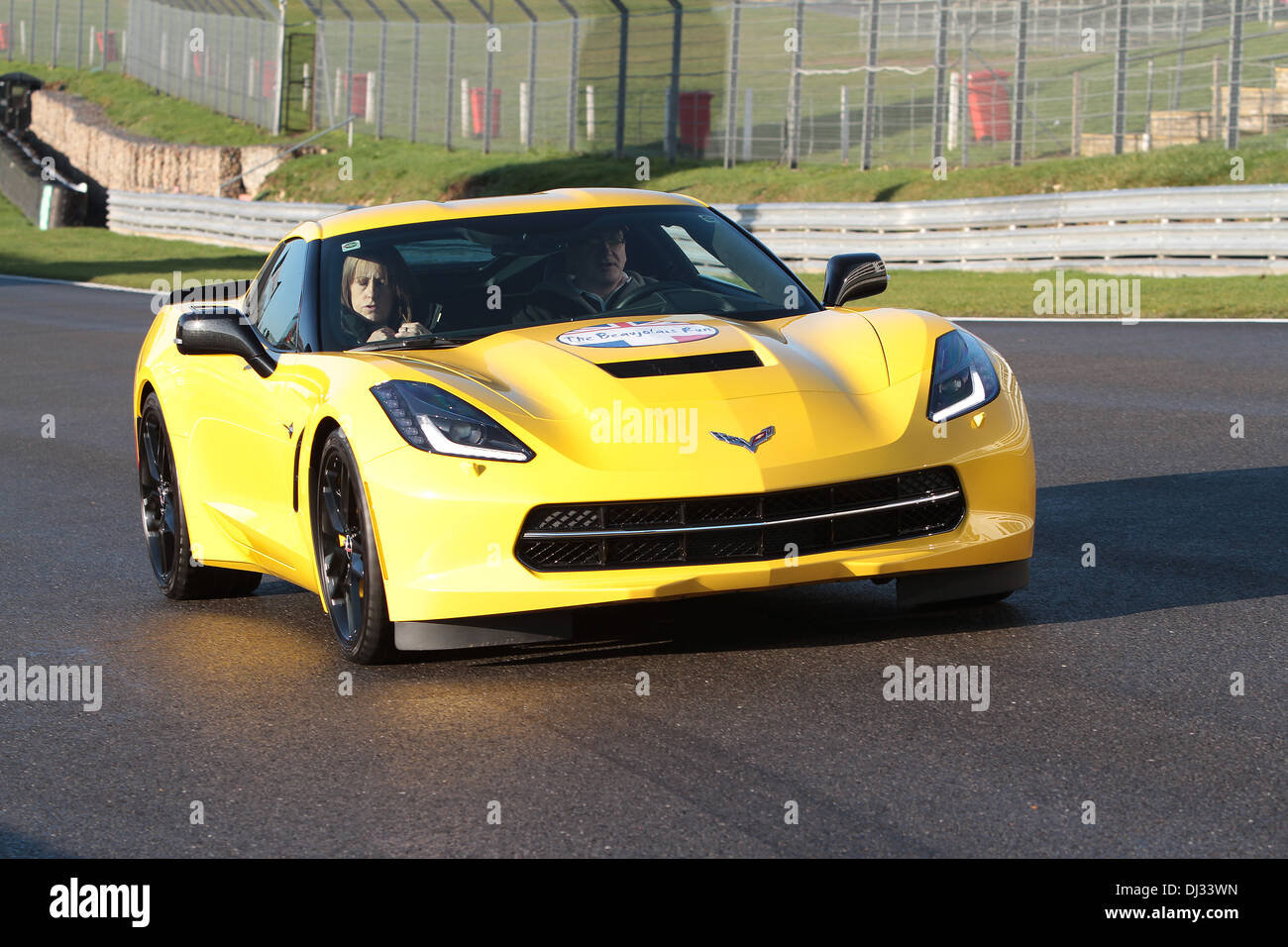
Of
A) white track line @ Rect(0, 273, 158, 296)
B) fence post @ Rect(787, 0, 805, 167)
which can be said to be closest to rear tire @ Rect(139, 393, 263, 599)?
white track line @ Rect(0, 273, 158, 296)

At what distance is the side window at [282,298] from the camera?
22.7ft

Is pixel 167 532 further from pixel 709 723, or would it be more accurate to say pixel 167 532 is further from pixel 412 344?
pixel 709 723

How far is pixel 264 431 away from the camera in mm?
6684

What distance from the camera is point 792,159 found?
3025cm

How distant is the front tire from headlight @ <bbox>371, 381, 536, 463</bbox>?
0.21m

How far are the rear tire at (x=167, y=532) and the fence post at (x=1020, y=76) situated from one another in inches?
762

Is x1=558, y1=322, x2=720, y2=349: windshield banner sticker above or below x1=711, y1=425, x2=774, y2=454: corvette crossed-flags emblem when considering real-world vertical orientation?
above

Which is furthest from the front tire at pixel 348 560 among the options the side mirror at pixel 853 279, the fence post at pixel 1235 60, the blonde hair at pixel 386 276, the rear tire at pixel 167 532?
the fence post at pixel 1235 60

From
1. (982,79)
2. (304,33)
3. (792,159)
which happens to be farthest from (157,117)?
(982,79)

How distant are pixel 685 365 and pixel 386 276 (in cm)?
139

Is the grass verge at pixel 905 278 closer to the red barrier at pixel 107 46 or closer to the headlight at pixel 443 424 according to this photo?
the headlight at pixel 443 424

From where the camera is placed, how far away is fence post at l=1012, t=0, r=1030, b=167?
1001 inches

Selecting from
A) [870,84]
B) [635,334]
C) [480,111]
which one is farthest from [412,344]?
[480,111]

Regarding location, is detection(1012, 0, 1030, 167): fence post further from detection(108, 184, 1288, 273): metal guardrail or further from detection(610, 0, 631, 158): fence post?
detection(610, 0, 631, 158): fence post
